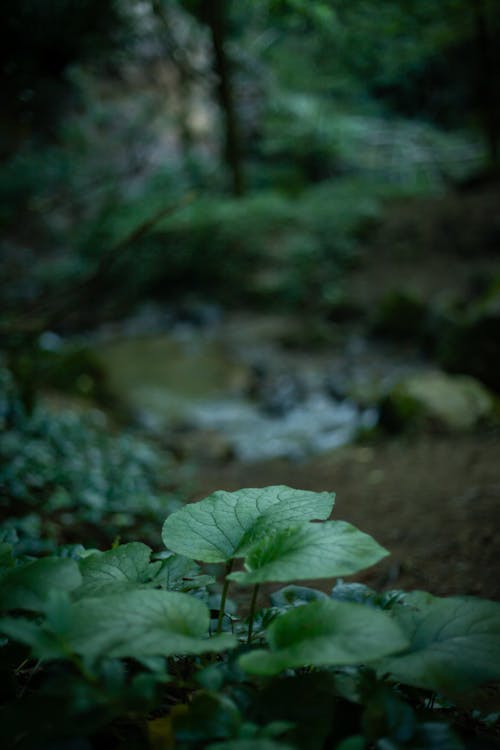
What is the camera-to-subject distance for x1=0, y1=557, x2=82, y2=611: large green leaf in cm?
91

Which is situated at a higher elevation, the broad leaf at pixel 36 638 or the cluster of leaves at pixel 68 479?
the broad leaf at pixel 36 638

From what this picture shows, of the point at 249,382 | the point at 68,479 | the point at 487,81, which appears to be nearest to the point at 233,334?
the point at 249,382

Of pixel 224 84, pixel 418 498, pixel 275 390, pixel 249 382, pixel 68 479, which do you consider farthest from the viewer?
pixel 224 84

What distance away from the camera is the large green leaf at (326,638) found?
2.56 ft

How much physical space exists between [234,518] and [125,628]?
34 centimetres

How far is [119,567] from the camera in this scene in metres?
1.12

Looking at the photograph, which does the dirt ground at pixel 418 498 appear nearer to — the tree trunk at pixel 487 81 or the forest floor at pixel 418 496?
the forest floor at pixel 418 496

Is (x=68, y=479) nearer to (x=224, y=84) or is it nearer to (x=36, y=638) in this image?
(x=36, y=638)

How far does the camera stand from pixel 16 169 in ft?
35.2

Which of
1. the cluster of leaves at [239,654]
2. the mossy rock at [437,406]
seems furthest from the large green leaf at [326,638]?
the mossy rock at [437,406]

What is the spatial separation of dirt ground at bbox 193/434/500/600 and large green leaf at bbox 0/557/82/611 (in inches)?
61.4

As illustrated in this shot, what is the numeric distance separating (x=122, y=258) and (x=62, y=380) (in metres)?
5.38

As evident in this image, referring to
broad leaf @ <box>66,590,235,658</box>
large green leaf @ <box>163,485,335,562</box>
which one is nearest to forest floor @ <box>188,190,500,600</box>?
large green leaf @ <box>163,485,335,562</box>

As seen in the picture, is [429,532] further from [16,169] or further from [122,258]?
[16,169]
